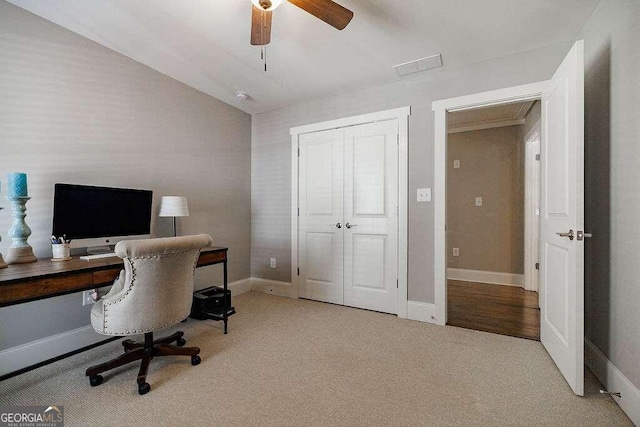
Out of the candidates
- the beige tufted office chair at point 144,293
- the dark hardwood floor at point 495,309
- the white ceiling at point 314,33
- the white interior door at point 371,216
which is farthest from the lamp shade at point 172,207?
the dark hardwood floor at point 495,309

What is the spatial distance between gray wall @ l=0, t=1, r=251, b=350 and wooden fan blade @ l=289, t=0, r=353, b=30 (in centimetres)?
182

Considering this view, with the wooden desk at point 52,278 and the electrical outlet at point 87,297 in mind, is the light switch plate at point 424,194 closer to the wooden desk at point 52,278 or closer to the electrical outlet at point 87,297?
the wooden desk at point 52,278

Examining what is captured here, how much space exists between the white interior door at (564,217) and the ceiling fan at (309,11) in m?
1.37

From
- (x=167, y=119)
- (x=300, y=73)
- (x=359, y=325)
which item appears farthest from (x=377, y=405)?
(x=167, y=119)

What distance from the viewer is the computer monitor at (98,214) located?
6.42 feet

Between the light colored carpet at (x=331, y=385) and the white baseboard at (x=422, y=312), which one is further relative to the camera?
the white baseboard at (x=422, y=312)

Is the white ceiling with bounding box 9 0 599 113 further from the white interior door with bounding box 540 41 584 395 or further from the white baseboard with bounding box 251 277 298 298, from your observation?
the white baseboard with bounding box 251 277 298 298

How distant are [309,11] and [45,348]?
2.84 m

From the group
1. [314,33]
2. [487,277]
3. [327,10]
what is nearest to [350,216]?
[314,33]

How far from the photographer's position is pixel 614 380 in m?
1.62

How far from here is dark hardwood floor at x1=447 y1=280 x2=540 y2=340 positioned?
265cm

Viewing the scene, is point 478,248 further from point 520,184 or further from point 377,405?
point 377,405

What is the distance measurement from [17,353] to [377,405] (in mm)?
2320

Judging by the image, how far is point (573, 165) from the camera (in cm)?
171
